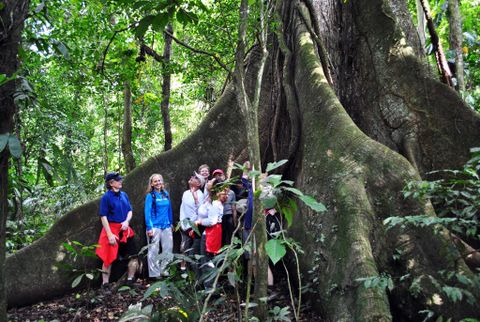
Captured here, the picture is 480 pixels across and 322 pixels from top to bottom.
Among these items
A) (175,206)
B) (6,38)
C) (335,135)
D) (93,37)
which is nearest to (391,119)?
(335,135)

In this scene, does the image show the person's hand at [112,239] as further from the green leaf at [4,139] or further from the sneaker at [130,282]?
the green leaf at [4,139]

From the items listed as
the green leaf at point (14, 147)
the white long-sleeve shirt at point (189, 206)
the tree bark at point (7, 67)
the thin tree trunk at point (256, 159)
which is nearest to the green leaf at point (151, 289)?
the thin tree trunk at point (256, 159)

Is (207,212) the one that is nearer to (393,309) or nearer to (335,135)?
(335,135)

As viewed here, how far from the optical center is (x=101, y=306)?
16.2 ft

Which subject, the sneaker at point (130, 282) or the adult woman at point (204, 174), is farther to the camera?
the adult woman at point (204, 174)

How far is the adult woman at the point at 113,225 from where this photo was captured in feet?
18.2

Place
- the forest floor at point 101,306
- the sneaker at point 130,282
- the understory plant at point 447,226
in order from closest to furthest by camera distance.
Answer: the understory plant at point 447,226 < the forest floor at point 101,306 < the sneaker at point 130,282

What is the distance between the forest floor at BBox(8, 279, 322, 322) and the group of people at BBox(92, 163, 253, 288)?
0.36 m

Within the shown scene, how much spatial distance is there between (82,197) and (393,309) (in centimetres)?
814

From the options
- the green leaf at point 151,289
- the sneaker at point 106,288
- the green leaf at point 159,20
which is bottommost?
the sneaker at point 106,288

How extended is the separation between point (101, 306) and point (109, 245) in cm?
89

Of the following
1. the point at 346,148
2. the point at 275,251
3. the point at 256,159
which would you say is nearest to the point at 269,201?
the point at 275,251

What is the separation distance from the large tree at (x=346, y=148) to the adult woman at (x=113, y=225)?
0.38 meters

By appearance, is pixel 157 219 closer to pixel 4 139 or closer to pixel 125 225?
pixel 125 225
